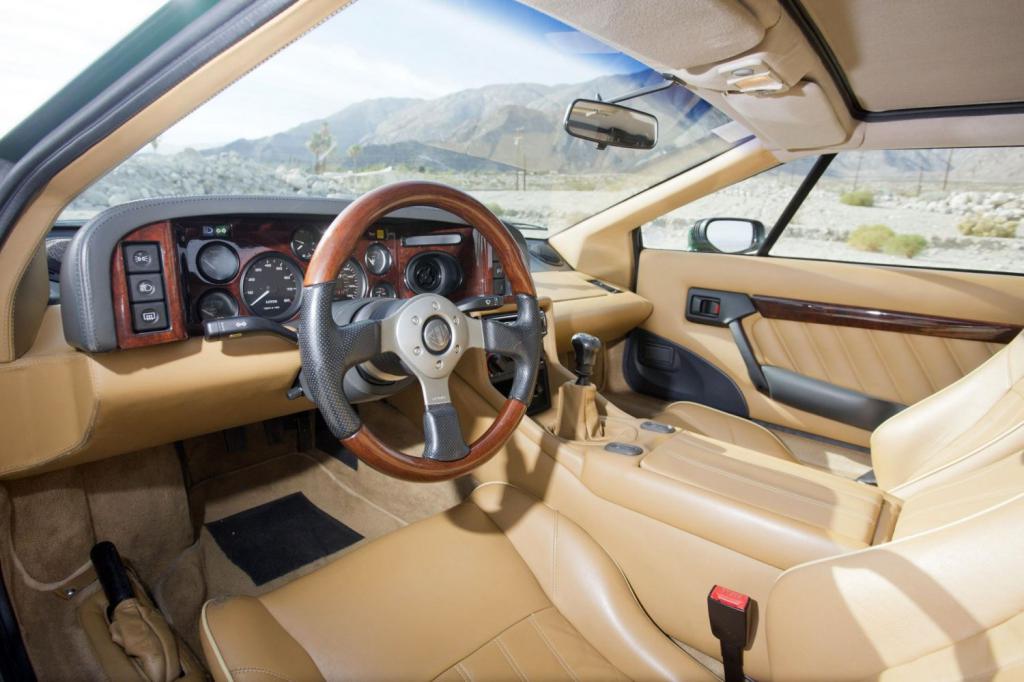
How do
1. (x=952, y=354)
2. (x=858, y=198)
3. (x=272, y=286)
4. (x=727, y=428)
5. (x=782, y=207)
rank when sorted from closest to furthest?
(x=272, y=286) → (x=727, y=428) → (x=952, y=354) → (x=782, y=207) → (x=858, y=198)

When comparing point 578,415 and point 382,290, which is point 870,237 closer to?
point 578,415

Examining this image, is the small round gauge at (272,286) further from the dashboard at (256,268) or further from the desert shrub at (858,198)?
the desert shrub at (858,198)

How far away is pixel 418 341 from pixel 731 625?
31.5 inches

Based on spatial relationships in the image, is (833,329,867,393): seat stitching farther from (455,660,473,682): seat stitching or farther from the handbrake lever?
the handbrake lever

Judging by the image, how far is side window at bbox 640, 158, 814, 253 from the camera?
259 cm

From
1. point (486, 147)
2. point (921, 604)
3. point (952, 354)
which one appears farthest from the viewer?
point (486, 147)

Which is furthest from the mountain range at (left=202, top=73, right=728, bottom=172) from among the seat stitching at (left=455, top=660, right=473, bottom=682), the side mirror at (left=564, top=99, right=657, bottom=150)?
the seat stitching at (left=455, top=660, right=473, bottom=682)

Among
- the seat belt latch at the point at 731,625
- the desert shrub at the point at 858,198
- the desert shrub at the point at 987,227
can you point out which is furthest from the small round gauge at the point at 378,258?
the desert shrub at the point at 987,227

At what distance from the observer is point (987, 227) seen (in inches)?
106

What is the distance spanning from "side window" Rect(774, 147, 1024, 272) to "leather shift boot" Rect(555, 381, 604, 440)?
1533 millimetres

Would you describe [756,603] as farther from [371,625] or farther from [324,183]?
[324,183]

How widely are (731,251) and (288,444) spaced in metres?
2.19

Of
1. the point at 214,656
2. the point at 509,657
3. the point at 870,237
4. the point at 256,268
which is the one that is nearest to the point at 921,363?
the point at 870,237

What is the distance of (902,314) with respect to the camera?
2305 mm
